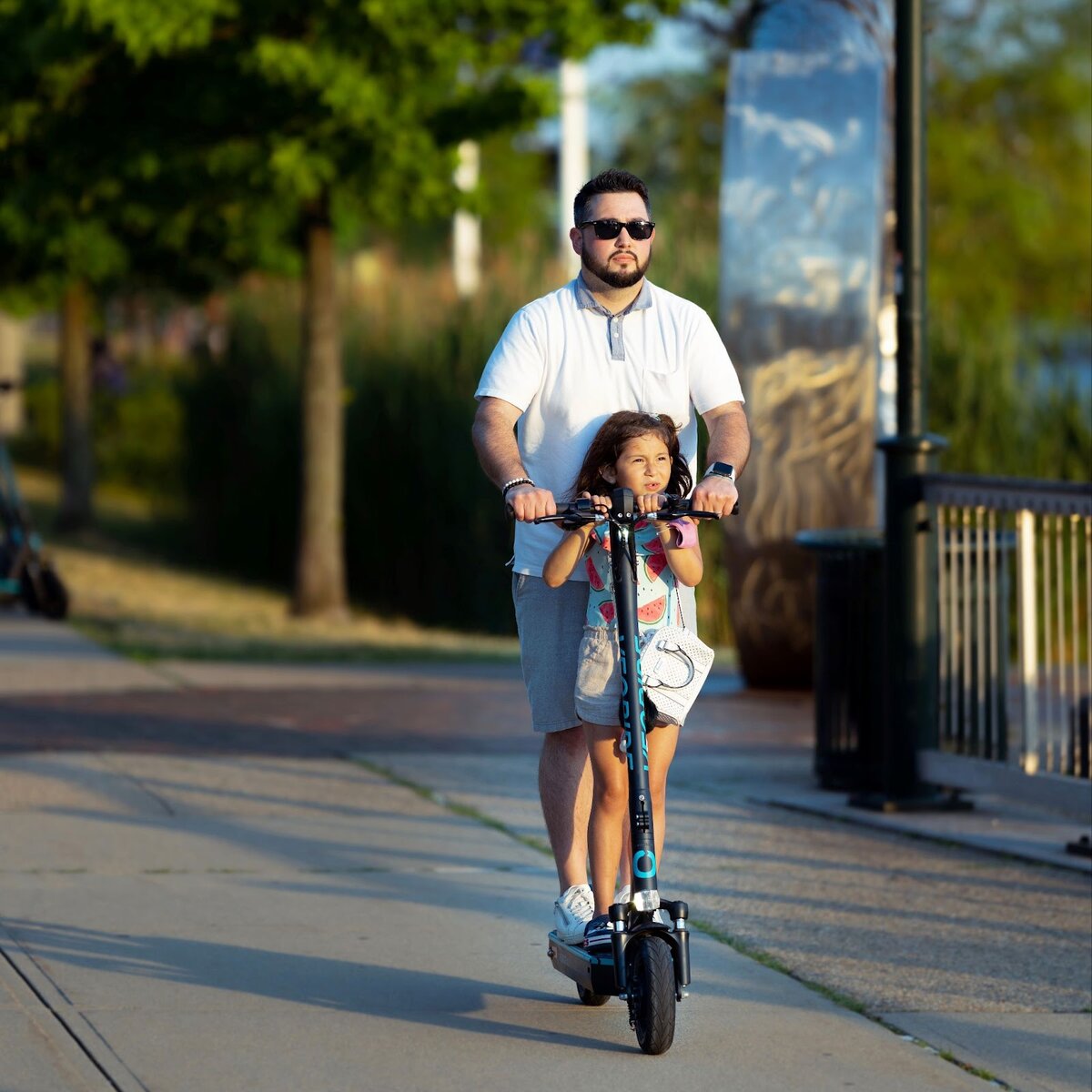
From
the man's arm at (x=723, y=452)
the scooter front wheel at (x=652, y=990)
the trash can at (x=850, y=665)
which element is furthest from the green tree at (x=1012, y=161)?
the scooter front wheel at (x=652, y=990)

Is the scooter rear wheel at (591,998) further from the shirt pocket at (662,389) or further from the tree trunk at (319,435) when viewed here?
the tree trunk at (319,435)

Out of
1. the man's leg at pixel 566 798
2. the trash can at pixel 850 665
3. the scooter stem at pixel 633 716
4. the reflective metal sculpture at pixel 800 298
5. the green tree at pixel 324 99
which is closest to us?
the scooter stem at pixel 633 716

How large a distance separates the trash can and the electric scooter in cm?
361

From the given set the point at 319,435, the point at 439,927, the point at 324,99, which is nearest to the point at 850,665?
the point at 439,927

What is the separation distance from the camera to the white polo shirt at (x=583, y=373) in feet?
16.2

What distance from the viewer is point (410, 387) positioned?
58.2 feet

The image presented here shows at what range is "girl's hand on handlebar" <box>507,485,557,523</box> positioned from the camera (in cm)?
458

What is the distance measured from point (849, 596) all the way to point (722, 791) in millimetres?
924

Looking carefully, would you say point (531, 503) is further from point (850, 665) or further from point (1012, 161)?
point (1012, 161)

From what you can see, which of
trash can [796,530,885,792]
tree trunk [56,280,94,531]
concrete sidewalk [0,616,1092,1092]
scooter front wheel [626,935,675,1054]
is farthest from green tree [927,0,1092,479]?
scooter front wheel [626,935,675,1054]

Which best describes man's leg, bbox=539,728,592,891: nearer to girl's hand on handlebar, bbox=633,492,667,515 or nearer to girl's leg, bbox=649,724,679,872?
girl's leg, bbox=649,724,679,872

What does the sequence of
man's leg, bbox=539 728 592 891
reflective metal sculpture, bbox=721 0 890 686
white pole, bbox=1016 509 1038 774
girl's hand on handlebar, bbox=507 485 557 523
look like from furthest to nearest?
reflective metal sculpture, bbox=721 0 890 686, white pole, bbox=1016 509 1038 774, man's leg, bbox=539 728 592 891, girl's hand on handlebar, bbox=507 485 557 523

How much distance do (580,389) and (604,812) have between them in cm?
100

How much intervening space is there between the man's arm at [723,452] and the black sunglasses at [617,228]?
18.0 inches
